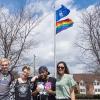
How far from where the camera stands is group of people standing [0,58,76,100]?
318 inches

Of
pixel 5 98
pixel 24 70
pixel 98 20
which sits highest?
pixel 98 20

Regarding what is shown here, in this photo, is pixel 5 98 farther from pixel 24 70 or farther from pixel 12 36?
pixel 12 36

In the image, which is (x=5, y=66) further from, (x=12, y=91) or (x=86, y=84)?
(x=86, y=84)

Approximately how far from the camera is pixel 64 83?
8047 mm

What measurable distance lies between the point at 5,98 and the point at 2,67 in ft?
2.16

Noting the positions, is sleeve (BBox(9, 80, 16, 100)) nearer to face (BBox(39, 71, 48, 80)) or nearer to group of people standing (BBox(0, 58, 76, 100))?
group of people standing (BBox(0, 58, 76, 100))

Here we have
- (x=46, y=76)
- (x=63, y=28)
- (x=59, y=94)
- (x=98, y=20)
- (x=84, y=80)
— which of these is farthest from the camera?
(x=84, y=80)

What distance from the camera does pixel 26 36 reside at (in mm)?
27422

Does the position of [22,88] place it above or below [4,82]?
below

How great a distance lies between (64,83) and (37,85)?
3.10 feet

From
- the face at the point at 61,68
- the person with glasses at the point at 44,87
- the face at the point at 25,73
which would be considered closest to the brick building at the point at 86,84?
the person with glasses at the point at 44,87

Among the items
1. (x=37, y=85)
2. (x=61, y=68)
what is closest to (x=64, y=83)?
(x=61, y=68)

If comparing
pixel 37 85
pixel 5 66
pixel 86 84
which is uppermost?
pixel 86 84

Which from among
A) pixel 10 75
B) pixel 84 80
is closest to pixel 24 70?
pixel 10 75
